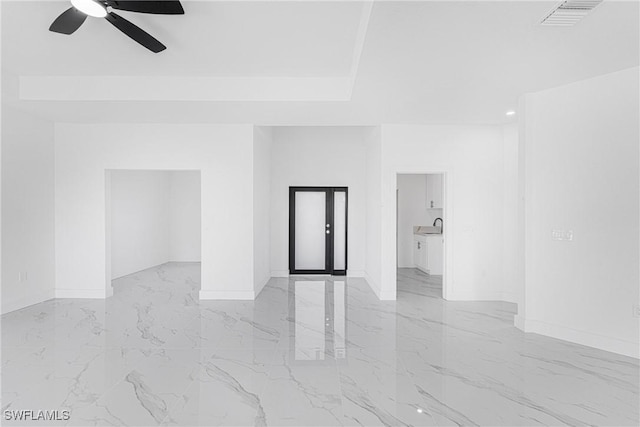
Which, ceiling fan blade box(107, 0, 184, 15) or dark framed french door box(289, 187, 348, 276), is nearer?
ceiling fan blade box(107, 0, 184, 15)

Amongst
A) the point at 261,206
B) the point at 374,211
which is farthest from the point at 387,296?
the point at 261,206

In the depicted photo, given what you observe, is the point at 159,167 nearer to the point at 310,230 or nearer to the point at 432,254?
the point at 310,230

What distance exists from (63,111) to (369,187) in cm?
498

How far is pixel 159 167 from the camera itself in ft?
18.7

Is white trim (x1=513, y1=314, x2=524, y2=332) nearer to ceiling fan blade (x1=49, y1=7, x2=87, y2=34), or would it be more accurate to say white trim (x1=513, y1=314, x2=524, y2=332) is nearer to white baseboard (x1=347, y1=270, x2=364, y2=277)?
white baseboard (x1=347, y1=270, x2=364, y2=277)

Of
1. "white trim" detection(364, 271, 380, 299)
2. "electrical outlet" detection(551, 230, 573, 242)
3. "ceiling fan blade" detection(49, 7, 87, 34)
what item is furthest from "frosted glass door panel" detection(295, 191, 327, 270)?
"ceiling fan blade" detection(49, 7, 87, 34)

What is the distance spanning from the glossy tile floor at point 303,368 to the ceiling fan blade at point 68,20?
2.82 m

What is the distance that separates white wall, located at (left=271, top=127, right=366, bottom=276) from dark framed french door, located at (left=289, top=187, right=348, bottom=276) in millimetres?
138

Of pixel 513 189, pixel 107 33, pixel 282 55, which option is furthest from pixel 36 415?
pixel 513 189

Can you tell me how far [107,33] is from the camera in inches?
132

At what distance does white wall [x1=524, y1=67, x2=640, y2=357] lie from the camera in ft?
11.8

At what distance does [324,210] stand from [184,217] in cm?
417

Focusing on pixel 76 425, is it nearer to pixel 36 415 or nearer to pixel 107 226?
pixel 36 415

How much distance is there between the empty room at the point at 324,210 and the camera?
2.69m
